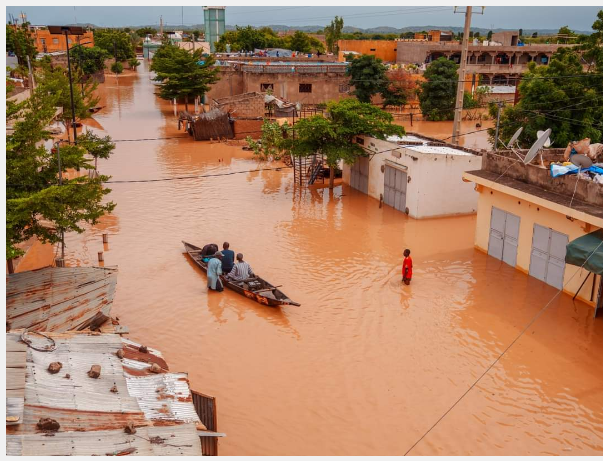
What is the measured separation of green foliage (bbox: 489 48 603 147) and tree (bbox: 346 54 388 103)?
20517 mm

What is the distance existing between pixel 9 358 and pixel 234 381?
16.1 ft

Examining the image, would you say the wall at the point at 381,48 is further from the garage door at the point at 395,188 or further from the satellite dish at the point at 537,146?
the satellite dish at the point at 537,146

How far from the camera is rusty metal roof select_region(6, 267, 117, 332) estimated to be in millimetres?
10961

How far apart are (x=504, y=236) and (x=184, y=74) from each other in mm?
32589

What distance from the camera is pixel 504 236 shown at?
17562mm

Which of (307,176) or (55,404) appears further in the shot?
(307,176)

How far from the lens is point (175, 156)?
33.2 meters

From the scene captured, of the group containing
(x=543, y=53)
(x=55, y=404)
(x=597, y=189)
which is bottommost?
(x=55, y=404)

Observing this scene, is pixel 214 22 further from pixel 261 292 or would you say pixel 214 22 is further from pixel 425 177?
pixel 261 292

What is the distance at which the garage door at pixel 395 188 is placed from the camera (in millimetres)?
22719

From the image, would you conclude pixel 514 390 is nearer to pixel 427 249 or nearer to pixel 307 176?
pixel 427 249

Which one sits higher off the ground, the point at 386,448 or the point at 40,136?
the point at 40,136

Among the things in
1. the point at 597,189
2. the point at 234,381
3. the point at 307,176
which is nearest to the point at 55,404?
the point at 234,381

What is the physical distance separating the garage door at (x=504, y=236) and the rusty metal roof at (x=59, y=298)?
1099cm
